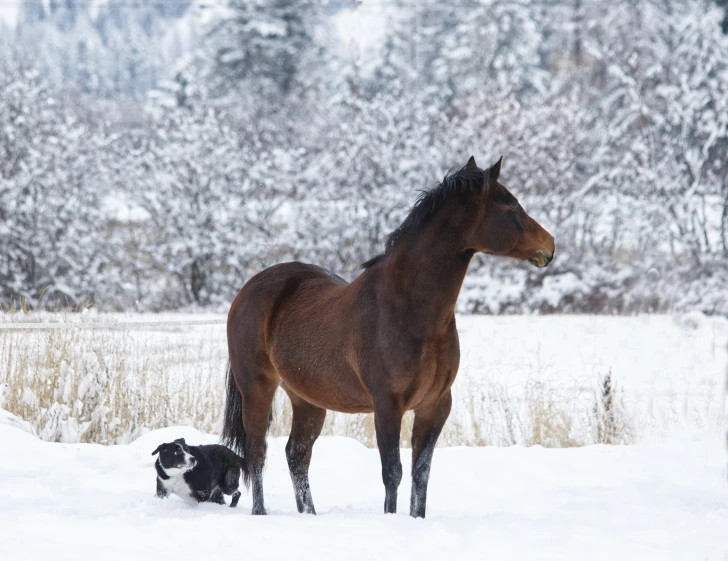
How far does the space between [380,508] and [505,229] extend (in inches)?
77.9

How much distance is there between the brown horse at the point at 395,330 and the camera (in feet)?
12.6

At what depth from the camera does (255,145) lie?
746 inches

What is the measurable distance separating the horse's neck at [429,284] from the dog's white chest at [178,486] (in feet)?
5.73

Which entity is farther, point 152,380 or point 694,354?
point 694,354

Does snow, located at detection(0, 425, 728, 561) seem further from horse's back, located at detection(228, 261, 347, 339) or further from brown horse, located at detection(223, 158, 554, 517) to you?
horse's back, located at detection(228, 261, 347, 339)

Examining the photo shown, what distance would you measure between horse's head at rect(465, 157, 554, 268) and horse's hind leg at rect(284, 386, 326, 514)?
1.69 metres

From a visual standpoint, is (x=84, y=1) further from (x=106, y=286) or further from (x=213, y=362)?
(x=213, y=362)

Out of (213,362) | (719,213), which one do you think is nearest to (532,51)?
(719,213)

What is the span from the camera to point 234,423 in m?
5.06

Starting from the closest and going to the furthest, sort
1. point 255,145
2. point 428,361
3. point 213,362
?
point 428,361, point 213,362, point 255,145

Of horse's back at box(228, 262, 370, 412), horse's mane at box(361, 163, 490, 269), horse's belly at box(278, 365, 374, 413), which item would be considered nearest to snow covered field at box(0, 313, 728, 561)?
horse's belly at box(278, 365, 374, 413)

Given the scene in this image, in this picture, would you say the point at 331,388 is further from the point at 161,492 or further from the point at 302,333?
the point at 161,492

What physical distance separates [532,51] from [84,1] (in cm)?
12283

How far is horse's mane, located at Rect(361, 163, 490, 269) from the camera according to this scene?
3.89 metres
